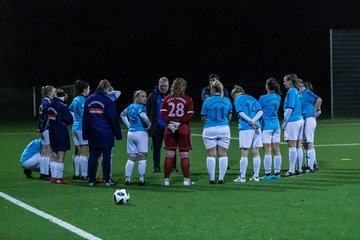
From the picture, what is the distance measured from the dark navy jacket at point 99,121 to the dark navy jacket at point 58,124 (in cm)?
68

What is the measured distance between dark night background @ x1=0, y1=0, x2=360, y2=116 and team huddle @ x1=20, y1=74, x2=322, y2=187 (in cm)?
3299

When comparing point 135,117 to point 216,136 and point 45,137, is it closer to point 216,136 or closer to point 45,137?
point 216,136

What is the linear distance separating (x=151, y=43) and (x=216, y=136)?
36817 mm

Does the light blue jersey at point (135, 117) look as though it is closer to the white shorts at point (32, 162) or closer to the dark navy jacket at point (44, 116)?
the dark navy jacket at point (44, 116)

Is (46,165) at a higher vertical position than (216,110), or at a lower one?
lower

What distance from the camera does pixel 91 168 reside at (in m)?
14.8

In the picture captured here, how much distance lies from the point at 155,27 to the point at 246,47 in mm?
6324

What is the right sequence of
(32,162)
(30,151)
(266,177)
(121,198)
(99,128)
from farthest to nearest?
(30,151) → (32,162) → (266,177) → (99,128) → (121,198)

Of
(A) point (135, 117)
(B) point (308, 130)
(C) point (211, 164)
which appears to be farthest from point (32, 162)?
(B) point (308, 130)

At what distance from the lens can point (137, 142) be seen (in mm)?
15102

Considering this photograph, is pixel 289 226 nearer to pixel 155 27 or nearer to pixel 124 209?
pixel 124 209

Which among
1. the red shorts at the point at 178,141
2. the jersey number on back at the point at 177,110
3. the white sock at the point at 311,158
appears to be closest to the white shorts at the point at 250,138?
the red shorts at the point at 178,141

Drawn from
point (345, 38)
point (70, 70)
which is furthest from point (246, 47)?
point (345, 38)

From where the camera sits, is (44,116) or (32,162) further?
(32,162)
